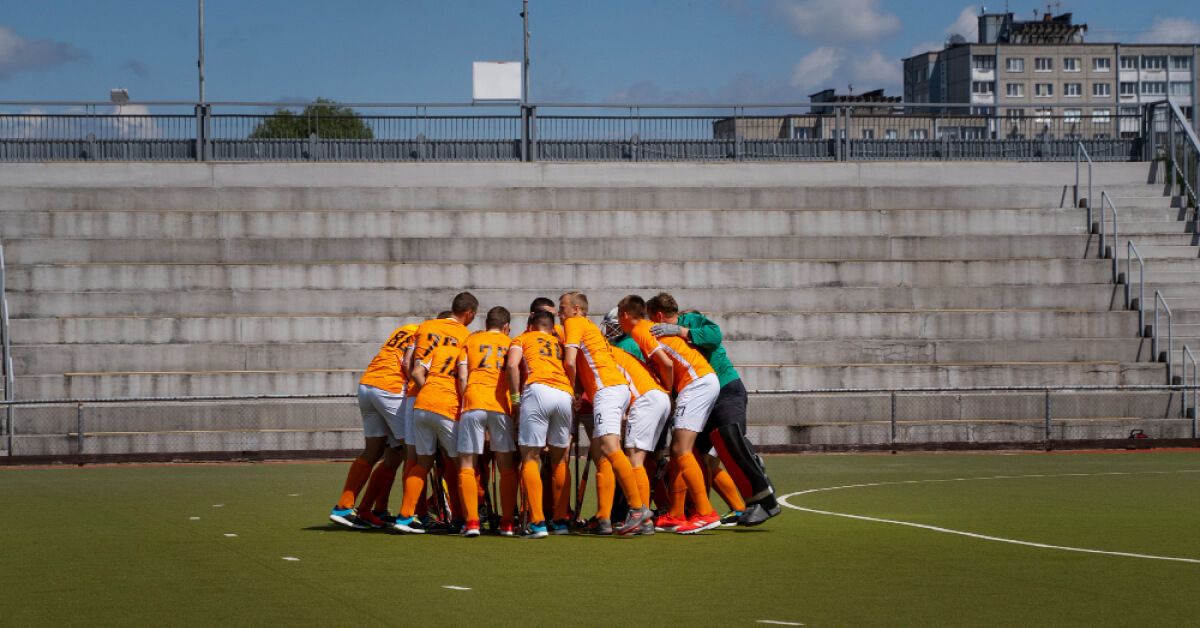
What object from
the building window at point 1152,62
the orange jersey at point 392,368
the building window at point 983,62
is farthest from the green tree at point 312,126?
the building window at point 1152,62

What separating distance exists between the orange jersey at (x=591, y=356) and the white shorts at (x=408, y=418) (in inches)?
59.9

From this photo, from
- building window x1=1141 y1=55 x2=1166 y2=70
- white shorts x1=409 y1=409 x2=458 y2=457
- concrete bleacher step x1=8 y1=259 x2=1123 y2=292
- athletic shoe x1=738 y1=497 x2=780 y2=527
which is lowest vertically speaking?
athletic shoe x1=738 y1=497 x2=780 y2=527

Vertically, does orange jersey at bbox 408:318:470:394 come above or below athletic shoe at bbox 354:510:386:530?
above

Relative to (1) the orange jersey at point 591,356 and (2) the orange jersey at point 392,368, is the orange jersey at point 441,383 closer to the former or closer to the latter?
(2) the orange jersey at point 392,368

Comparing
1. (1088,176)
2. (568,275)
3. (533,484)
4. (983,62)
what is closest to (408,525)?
(533,484)

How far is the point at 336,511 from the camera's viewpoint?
1347 cm

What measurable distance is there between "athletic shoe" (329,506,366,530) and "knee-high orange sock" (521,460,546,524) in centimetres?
169

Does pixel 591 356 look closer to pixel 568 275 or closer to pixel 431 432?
pixel 431 432

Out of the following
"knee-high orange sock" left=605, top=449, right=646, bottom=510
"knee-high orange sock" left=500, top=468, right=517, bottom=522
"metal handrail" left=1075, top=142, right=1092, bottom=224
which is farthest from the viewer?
"metal handrail" left=1075, top=142, right=1092, bottom=224

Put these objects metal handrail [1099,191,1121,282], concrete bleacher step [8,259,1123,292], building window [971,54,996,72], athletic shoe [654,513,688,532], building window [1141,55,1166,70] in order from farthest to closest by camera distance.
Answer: building window [1141,55,1166,70]
building window [971,54,996,72]
metal handrail [1099,191,1121,282]
concrete bleacher step [8,259,1123,292]
athletic shoe [654,513,688,532]

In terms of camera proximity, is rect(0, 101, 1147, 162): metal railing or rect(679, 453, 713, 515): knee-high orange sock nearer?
rect(679, 453, 713, 515): knee-high orange sock

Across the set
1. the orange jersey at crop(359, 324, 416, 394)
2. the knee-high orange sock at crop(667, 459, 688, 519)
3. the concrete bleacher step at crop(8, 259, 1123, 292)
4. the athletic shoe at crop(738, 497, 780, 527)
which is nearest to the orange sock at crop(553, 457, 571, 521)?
the knee-high orange sock at crop(667, 459, 688, 519)

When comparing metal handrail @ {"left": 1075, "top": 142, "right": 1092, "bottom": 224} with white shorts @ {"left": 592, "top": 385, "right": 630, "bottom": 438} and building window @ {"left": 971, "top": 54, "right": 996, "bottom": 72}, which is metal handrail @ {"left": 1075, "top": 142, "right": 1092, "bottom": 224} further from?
building window @ {"left": 971, "top": 54, "right": 996, "bottom": 72}

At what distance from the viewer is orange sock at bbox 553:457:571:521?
13.0m
